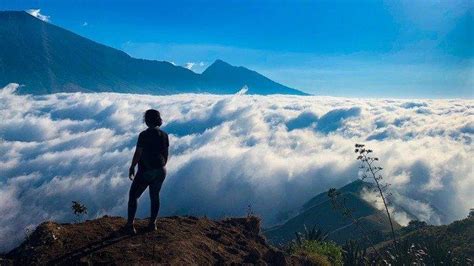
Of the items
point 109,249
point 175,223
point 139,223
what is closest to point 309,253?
point 175,223

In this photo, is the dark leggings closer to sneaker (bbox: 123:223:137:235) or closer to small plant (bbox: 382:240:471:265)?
sneaker (bbox: 123:223:137:235)

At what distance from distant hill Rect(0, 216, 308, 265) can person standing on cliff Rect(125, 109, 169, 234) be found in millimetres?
640

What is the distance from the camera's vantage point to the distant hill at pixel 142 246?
8.08 m

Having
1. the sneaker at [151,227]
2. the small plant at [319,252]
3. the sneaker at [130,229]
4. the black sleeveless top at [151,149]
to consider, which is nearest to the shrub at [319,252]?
the small plant at [319,252]

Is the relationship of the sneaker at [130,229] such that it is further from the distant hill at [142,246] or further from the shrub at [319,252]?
the shrub at [319,252]

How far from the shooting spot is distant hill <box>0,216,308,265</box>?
8.08 meters

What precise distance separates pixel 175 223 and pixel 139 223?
0.80m

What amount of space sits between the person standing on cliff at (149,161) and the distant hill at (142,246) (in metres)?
0.64

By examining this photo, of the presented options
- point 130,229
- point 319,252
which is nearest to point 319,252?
point 319,252

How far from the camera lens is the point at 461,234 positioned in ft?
219

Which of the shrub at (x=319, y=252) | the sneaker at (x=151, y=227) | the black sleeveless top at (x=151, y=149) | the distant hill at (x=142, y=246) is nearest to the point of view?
the distant hill at (x=142, y=246)

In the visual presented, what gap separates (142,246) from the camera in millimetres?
8516

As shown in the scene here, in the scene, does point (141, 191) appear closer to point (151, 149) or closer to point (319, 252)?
point (151, 149)

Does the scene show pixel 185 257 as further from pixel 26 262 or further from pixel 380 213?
pixel 380 213
